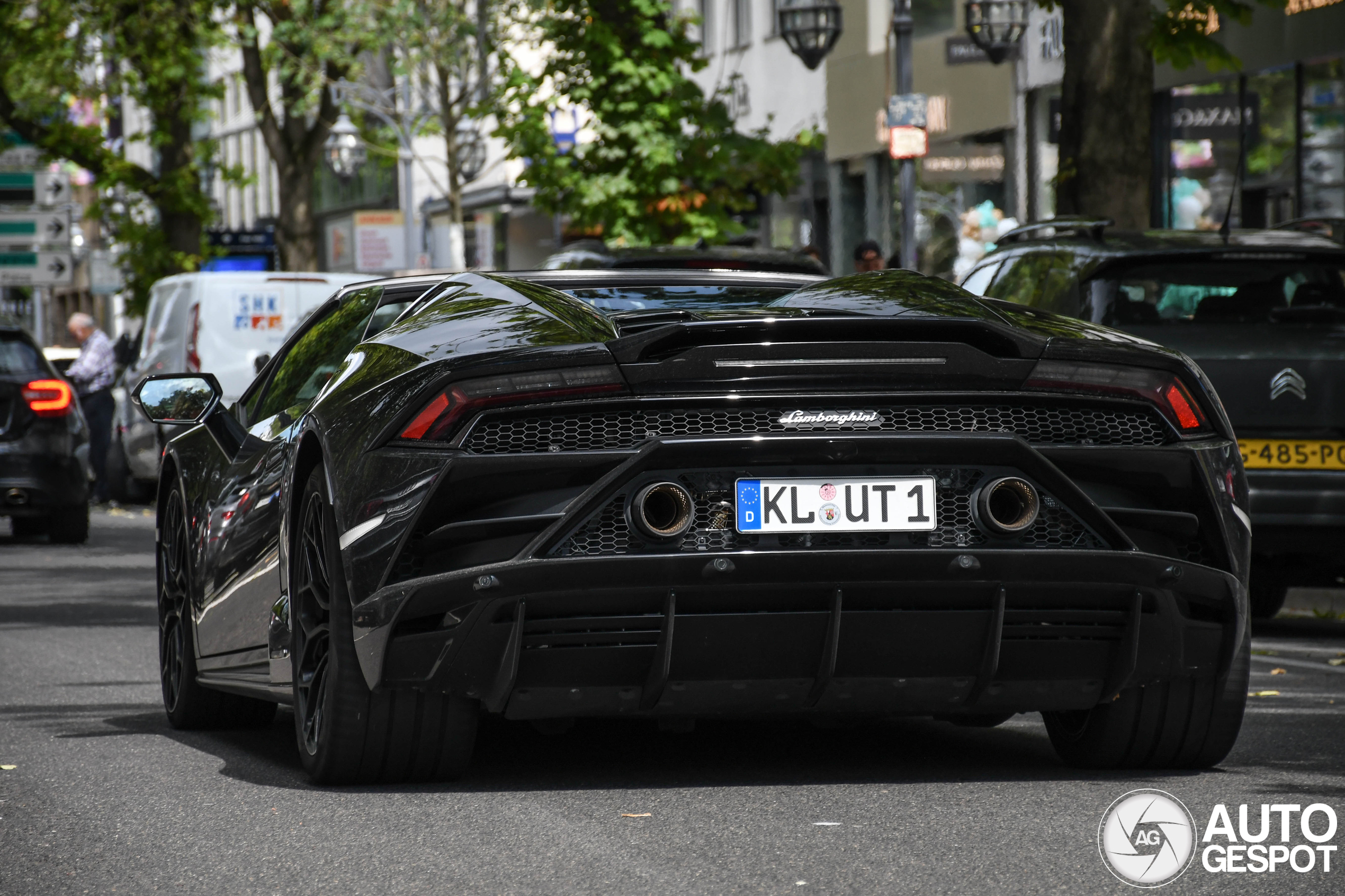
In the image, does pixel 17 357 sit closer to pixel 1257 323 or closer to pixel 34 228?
pixel 1257 323

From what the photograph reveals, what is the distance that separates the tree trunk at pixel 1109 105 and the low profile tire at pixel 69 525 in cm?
763

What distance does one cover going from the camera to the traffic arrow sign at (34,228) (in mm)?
36938

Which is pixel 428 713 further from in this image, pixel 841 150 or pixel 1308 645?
pixel 841 150

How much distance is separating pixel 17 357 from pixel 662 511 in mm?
13218

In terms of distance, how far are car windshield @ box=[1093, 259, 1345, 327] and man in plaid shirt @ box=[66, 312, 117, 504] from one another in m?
15.2

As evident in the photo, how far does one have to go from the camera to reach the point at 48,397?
17.7m

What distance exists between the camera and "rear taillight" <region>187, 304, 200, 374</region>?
21406 mm

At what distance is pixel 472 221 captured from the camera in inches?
2130

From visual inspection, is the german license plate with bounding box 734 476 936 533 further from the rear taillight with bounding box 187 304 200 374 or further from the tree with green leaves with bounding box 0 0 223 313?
the tree with green leaves with bounding box 0 0 223 313

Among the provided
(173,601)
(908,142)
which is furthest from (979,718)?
(908,142)

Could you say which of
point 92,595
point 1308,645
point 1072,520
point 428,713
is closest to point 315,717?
point 428,713

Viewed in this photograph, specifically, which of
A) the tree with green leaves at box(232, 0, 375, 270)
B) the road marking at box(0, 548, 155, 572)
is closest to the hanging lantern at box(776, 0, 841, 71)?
the road marking at box(0, 548, 155, 572)

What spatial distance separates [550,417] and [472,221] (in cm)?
4927

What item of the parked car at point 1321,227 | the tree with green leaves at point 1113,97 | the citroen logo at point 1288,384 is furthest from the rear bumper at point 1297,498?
the tree with green leaves at point 1113,97
